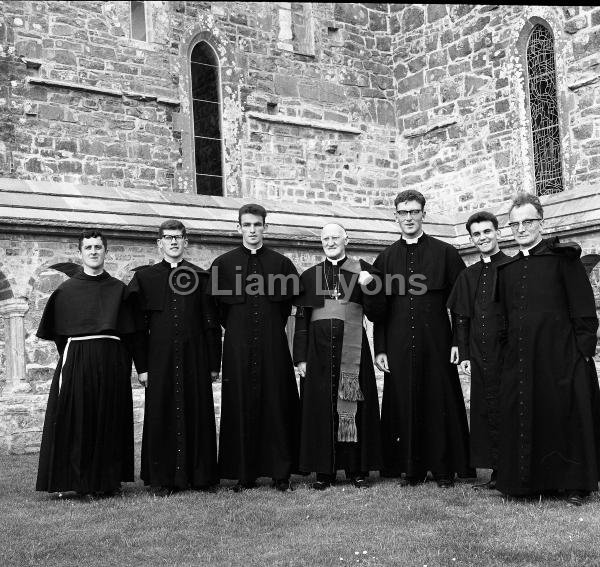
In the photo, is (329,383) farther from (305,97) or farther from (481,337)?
(305,97)

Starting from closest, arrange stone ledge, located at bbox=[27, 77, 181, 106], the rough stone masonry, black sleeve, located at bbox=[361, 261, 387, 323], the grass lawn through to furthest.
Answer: the grass lawn, black sleeve, located at bbox=[361, 261, 387, 323], the rough stone masonry, stone ledge, located at bbox=[27, 77, 181, 106]

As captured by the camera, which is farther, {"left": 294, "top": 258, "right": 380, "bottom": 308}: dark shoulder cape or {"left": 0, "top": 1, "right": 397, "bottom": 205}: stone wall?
{"left": 0, "top": 1, "right": 397, "bottom": 205}: stone wall

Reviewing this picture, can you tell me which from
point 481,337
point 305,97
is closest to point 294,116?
point 305,97

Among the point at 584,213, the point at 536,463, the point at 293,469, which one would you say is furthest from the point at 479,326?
the point at 584,213

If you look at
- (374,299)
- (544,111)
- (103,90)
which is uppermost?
(103,90)

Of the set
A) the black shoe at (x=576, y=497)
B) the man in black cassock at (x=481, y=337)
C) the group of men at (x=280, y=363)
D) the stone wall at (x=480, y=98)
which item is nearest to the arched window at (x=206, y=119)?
the stone wall at (x=480, y=98)

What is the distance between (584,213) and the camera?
466 inches

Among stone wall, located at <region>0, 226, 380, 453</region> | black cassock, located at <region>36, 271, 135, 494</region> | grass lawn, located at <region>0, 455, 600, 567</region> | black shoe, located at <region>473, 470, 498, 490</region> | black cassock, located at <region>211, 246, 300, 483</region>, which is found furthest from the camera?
stone wall, located at <region>0, 226, 380, 453</region>

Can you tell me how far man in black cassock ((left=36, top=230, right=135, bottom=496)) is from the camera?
6.06 metres

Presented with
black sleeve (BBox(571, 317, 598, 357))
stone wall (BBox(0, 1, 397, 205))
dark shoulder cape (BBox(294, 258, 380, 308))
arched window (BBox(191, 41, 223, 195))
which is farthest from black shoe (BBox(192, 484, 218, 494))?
arched window (BBox(191, 41, 223, 195))

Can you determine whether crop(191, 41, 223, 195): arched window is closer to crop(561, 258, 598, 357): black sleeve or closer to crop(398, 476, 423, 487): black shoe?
crop(398, 476, 423, 487): black shoe

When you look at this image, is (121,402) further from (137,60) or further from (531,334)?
(137,60)

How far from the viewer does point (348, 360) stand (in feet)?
20.9

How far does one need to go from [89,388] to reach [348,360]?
1.74 meters
